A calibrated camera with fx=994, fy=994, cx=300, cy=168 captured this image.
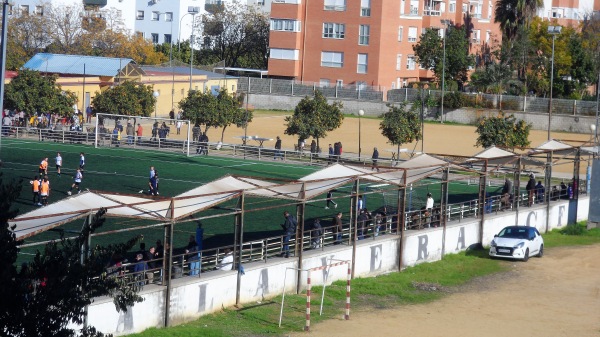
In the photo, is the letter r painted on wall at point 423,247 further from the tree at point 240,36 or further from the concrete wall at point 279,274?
the tree at point 240,36

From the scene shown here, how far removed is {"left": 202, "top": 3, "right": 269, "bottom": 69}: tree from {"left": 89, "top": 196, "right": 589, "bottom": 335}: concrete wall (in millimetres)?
66185

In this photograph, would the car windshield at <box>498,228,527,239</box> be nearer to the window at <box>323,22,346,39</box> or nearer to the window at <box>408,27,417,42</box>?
the window at <box>323,22,346,39</box>

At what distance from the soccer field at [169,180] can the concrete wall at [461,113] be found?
29891 mm

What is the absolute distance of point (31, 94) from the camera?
2213 inches

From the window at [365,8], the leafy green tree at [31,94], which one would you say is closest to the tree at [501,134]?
the leafy green tree at [31,94]

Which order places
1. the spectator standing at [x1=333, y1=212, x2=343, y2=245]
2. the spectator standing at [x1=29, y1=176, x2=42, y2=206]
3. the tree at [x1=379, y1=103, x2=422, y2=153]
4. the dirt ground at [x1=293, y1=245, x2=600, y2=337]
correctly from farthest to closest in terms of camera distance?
the tree at [x1=379, y1=103, x2=422, y2=153] → the spectator standing at [x1=29, y1=176, x2=42, y2=206] → the spectator standing at [x1=333, y1=212, x2=343, y2=245] → the dirt ground at [x1=293, y1=245, x2=600, y2=337]

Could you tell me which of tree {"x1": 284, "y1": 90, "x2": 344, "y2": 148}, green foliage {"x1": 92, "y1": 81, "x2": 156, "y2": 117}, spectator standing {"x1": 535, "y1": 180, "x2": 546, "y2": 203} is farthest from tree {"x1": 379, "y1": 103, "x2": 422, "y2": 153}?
green foliage {"x1": 92, "y1": 81, "x2": 156, "y2": 117}

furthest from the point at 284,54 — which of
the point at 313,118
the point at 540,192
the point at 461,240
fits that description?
the point at 461,240

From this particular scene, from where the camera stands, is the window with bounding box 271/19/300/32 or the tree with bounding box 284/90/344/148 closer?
the tree with bounding box 284/90/344/148

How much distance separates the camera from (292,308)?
929 inches

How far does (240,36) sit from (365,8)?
68.1 ft

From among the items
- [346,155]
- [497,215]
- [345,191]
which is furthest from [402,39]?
[497,215]

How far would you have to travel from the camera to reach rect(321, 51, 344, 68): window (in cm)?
8638

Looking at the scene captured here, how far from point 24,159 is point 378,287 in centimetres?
2568
